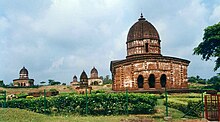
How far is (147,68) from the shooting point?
30.9 meters

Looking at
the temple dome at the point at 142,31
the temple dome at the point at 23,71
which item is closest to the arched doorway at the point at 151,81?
the temple dome at the point at 142,31

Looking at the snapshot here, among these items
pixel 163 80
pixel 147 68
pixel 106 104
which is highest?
pixel 147 68

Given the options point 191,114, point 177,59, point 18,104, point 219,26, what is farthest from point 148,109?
point 219,26

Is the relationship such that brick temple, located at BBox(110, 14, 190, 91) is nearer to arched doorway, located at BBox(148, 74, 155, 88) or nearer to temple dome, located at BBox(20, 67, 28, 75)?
arched doorway, located at BBox(148, 74, 155, 88)

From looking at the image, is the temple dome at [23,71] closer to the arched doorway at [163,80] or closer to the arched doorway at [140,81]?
the arched doorway at [140,81]

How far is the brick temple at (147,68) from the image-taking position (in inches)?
1215

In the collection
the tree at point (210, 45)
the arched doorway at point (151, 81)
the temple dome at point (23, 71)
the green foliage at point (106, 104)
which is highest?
the tree at point (210, 45)

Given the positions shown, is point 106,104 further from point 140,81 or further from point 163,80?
point 163,80

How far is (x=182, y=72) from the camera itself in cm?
3278

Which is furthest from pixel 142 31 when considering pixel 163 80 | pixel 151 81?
pixel 163 80

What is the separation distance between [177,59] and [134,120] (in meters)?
18.8

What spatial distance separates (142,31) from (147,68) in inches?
247

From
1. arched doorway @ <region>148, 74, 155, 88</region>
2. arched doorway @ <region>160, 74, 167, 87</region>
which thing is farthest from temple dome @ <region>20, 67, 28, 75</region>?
arched doorway @ <region>160, 74, 167, 87</region>

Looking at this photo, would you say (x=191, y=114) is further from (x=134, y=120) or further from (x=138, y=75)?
(x=138, y=75)
